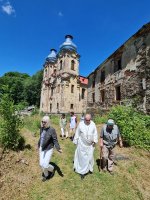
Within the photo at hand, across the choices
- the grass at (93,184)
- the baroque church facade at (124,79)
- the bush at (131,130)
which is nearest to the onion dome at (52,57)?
the baroque church facade at (124,79)

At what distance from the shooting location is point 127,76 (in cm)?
1593

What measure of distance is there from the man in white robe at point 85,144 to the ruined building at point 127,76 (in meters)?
9.29

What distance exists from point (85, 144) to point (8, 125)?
391 centimetres

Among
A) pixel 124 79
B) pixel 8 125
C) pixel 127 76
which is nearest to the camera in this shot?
pixel 8 125

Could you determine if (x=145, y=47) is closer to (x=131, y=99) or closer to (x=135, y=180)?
(x=131, y=99)

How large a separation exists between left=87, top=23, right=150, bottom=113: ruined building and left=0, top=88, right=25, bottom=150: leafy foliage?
401 inches

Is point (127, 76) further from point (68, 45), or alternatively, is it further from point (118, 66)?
point (68, 45)

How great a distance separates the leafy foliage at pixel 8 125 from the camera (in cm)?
766

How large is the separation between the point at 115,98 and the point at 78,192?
13454mm

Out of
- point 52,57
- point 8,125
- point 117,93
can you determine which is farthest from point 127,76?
point 52,57

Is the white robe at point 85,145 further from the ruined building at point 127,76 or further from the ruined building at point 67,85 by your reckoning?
the ruined building at point 67,85

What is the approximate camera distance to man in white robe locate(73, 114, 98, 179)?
18.6ft

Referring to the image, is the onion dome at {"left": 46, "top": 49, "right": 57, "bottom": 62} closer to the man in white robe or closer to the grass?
the grass

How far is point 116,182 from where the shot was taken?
18.6 feet
